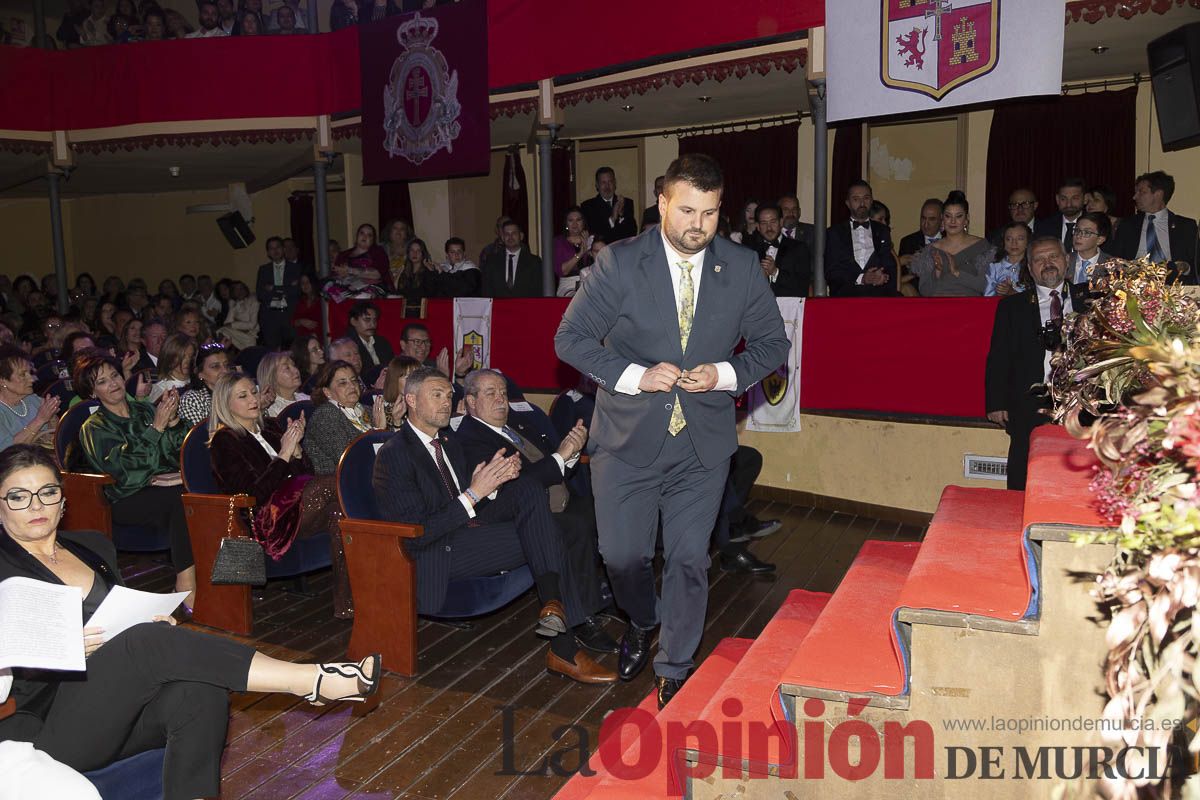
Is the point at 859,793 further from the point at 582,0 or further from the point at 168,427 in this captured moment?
the point at 582,0

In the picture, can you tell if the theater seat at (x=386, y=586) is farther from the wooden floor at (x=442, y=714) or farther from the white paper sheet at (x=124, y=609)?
the white paper sheet at (x=124, y=609)

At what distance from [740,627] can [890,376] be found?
96.2 inches

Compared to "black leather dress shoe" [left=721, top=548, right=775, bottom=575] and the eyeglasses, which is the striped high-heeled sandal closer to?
the eyeglasses

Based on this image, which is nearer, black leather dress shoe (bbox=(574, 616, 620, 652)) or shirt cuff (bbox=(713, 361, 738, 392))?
shirt cuff (bbox=(713, 361, 738, 392))

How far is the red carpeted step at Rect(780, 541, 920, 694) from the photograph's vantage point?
2205mm

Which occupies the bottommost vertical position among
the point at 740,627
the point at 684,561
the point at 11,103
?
the point at 740,627

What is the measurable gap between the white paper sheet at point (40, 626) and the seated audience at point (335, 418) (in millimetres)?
2363

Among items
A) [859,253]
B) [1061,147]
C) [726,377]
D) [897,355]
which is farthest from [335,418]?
[1061,147]

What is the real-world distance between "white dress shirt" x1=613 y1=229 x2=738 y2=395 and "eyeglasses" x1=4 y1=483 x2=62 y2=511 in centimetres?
161

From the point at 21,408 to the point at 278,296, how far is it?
544 cm

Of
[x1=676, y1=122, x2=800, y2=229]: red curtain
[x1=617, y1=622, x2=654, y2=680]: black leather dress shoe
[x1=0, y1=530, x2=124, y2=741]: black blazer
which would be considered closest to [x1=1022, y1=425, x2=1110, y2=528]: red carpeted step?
[x1=617, y1=622, x2=654, y2=680]: black leather dress shoe

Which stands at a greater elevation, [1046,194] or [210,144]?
[210,144]

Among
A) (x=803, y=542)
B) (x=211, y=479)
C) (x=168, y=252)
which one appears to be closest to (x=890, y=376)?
(x=803, y=542)

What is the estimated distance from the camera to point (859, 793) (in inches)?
86.5
